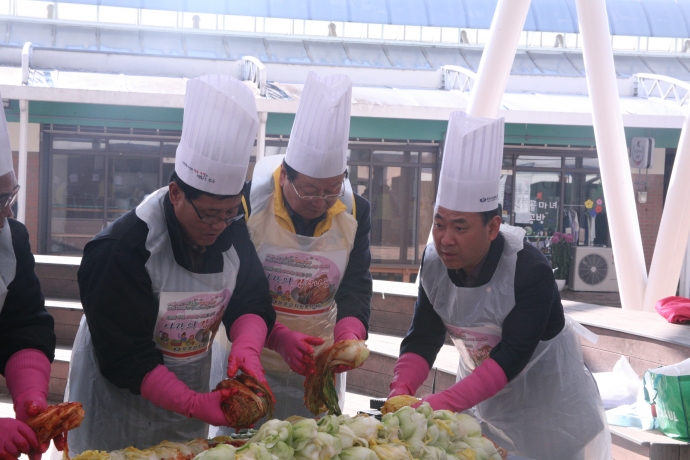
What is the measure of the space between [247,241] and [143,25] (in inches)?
470

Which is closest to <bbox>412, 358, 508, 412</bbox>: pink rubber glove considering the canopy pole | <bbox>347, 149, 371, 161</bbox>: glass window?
the canopy pole

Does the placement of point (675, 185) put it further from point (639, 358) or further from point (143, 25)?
point (143, 25)

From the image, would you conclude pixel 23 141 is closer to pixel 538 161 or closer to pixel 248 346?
pixel 248 346

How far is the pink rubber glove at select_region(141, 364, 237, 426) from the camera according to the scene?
1.89 meters

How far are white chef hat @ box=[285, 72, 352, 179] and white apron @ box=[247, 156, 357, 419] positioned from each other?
0.76ft

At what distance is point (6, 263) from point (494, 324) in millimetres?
1531

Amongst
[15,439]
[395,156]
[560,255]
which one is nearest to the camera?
[15,439]

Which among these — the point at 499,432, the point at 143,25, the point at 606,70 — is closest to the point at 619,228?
the point at 606,70

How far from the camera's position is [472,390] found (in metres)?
2.17

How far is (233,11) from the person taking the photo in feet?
46.1

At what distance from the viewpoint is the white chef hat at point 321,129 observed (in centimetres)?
239

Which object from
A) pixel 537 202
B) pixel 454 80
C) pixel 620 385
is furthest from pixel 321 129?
pixel 454 80

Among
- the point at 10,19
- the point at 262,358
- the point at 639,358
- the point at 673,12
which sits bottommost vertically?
the point at 639,358

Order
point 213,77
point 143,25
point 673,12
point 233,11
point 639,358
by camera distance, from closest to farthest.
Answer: point 213,77, point 639,358, point 143,25, point 233,11, point 673,12
